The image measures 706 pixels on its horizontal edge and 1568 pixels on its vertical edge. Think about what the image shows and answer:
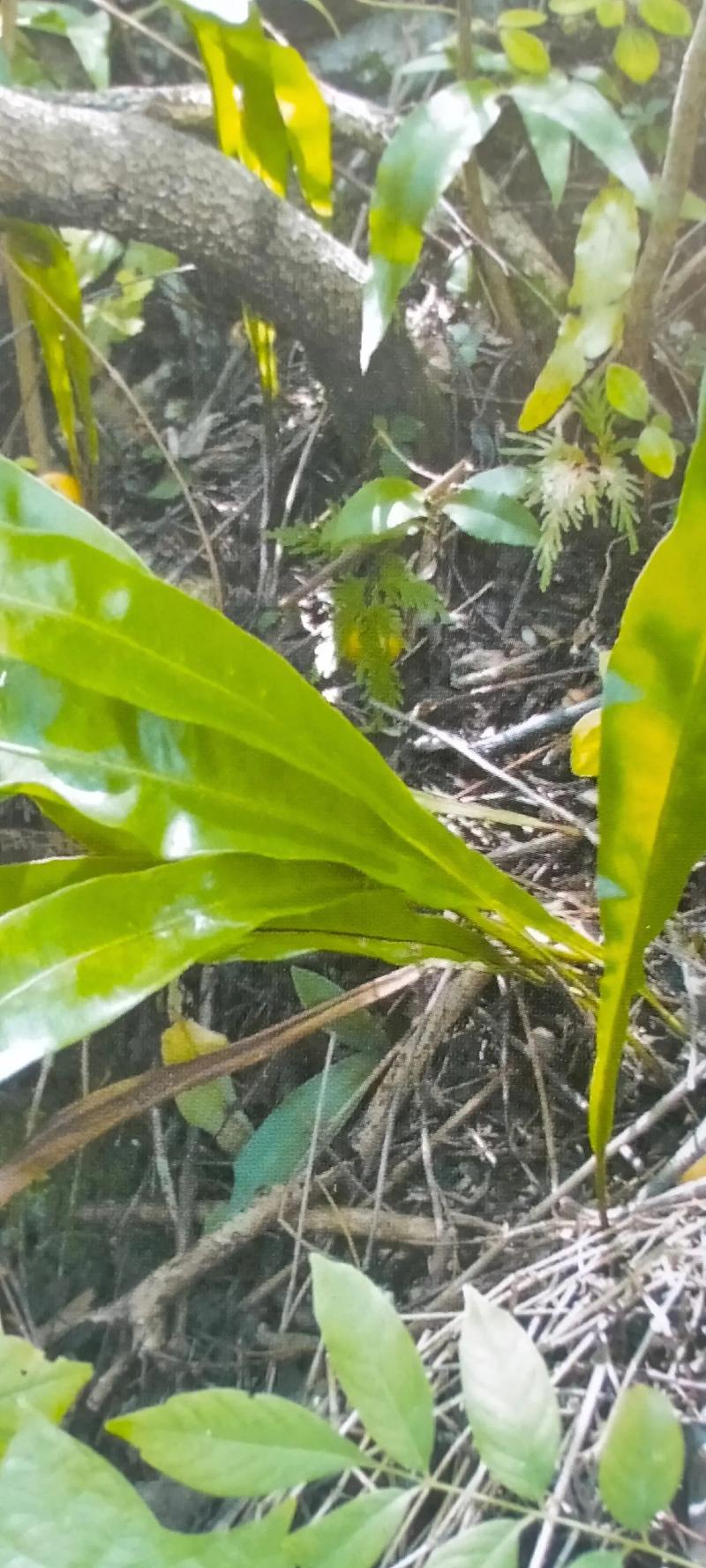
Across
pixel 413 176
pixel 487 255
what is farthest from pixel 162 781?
pixel 487 255

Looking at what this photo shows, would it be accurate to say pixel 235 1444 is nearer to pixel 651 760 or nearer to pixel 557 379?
pixel 651 760

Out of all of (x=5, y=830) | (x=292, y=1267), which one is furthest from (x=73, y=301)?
(x=292, y=1267)

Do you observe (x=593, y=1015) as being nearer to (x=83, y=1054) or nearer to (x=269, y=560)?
(x=83, y=1054)

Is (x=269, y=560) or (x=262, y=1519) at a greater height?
(x=269, y=560)

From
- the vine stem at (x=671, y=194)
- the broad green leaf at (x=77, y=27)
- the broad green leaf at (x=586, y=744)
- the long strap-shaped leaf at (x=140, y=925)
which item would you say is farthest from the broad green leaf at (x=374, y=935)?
the broad green leaf at (x=77, y=27)

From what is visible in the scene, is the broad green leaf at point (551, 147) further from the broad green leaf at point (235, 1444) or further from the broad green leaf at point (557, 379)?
the broad green leaf at point (235, 1444)

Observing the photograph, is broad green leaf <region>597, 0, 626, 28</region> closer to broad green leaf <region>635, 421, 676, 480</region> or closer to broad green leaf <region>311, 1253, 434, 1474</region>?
broad green leaf <region>635, 421, 676, 480</region>
